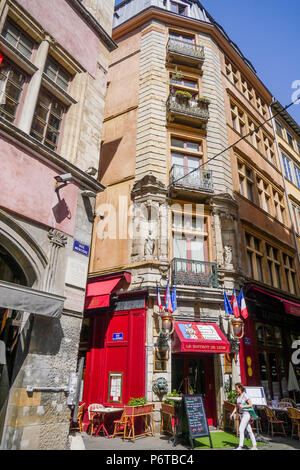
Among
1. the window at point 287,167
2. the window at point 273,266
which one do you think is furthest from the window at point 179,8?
the window at point 273,266

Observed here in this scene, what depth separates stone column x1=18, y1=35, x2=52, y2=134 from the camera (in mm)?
7562

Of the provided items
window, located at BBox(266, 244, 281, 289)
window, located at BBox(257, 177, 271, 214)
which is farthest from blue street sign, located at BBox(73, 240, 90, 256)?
window, located at BBox(257, 177, 271, 214)

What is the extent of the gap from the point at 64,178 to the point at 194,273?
6.43 meters

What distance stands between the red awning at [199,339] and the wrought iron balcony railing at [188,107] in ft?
32.5

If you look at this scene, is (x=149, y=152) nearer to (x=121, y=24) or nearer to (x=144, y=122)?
(x=144, y=122)

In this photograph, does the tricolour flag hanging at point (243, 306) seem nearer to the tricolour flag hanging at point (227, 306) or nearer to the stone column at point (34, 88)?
the tricolour flag hanging at point (227, 306)

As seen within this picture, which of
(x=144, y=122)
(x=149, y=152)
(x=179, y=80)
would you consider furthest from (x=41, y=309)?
(x=179, y=80)

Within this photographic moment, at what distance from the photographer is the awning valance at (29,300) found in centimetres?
557

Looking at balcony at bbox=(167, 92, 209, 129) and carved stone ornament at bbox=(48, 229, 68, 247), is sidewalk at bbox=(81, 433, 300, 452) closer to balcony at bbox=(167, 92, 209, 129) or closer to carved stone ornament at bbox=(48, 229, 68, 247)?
carved stone ornament at bbox=(48, 229, 68, 247)

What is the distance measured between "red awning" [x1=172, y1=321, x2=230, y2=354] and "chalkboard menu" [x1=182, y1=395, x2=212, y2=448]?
1.88m

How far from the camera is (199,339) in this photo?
10023mm

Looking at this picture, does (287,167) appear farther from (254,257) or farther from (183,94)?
(183,94)

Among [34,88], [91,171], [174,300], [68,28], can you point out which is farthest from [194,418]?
[68,28]

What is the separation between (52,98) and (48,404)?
820cm
